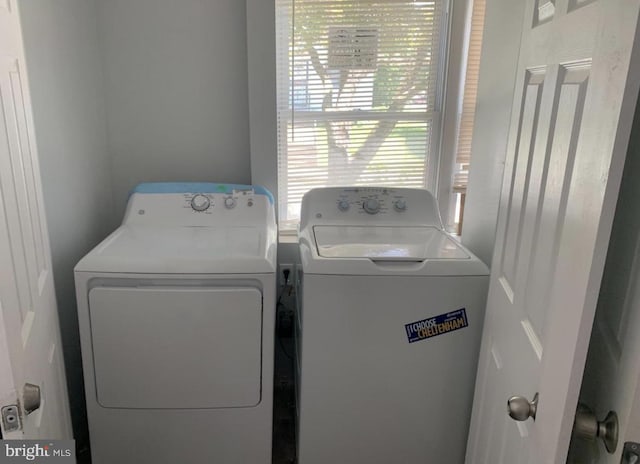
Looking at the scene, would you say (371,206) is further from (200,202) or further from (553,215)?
(553,215)

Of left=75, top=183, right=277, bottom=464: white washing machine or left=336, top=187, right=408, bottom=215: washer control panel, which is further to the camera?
left=336, top=187, right=408, bottom=215: washer control panel

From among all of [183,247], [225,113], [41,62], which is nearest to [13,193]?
[183,247]

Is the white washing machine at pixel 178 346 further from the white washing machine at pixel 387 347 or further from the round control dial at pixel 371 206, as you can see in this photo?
the round control dial at pixel 371 206

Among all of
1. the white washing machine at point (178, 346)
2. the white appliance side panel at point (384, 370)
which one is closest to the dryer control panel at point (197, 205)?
the white washing machine at point (178, 346)

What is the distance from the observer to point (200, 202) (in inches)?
78.3

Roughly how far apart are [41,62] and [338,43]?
4.01 ft

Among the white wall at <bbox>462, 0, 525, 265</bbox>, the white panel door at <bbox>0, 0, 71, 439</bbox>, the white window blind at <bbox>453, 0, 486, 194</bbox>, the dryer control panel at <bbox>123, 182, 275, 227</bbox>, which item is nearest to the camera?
the white panel door at <bbox>0, 0, 71, 439</bbox>

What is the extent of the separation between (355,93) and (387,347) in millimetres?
1266

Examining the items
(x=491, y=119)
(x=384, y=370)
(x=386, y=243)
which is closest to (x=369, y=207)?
(x=386, y=243)

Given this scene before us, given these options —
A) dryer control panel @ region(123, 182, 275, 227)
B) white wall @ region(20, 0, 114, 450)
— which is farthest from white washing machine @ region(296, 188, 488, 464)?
white wall @ region(20, 0, 114, 450)

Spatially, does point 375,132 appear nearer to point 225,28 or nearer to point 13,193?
point 225,28

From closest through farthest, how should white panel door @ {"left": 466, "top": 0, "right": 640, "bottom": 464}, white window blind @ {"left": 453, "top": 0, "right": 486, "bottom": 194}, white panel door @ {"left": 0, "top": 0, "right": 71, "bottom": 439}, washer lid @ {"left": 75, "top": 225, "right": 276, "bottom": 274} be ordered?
white panel door @ {"left": 466, "top": 0, "right": 640, "bottom": 464} < white panel door @ {"left": 0, "top": 0, "right": 71, "bottom": 439} < washer lid @ {"left": 75, "top": 225, "right": 276, "bottom": 274} < white window blind @ {"left": 453, "top": 0, "right": 486, "bottom": 194}

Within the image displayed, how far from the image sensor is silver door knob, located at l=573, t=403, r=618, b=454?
698 mm

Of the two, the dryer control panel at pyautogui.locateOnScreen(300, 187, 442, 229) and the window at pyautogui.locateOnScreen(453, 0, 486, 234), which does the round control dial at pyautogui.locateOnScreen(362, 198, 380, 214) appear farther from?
the window at pyautogui.locateOnScreen(453, 0, 486, 234)
